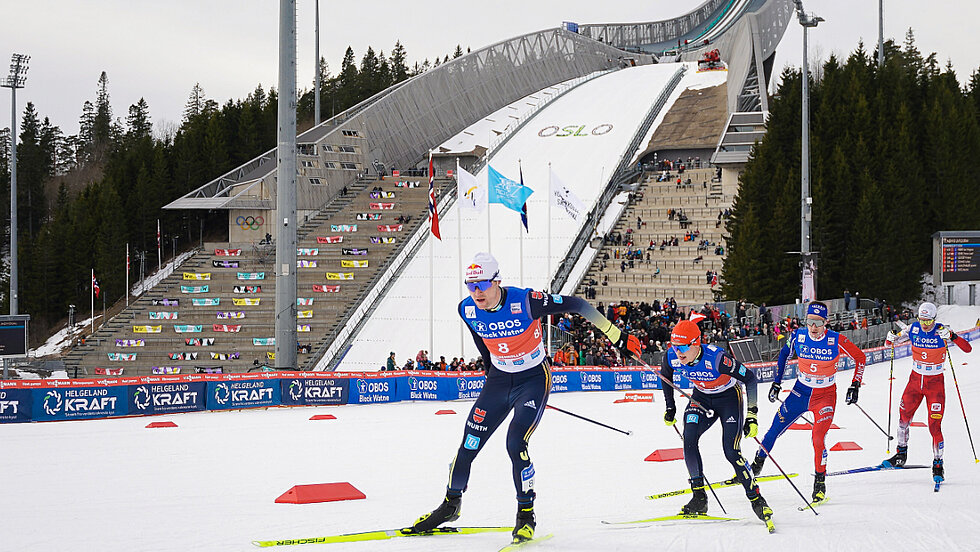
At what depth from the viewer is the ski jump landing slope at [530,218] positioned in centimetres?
3572

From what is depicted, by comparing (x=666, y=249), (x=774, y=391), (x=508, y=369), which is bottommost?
(x=774, y=391)

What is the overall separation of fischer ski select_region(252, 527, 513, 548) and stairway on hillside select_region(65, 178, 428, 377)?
1108 inches

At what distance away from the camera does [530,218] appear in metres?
49.4

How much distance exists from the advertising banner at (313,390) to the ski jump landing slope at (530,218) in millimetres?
6319

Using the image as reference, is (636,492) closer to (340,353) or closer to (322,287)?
(340,353)

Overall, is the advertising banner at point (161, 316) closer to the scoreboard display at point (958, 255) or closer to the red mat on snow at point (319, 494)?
the scoreboard display at point (958, 255)

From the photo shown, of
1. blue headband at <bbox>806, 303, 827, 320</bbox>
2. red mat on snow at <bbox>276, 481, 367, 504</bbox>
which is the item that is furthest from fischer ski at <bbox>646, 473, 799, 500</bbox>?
red mat on snow at <bbox>276, 481, 367, 504</bbox>

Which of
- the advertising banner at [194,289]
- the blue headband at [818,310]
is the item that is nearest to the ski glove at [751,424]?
the blue headband at [818,310]

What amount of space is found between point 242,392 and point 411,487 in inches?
434

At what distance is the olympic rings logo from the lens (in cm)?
4969

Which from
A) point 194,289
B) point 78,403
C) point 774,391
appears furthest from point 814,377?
point 194,289

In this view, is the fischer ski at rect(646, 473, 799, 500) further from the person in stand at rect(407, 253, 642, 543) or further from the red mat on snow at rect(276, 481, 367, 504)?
the red mat on snow at rect(276, 481, 367, 504)

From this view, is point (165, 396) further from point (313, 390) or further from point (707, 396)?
point (707, 396)

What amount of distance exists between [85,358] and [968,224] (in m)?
37.6
